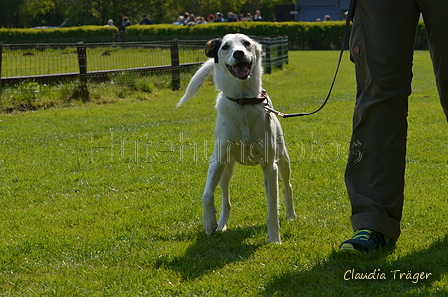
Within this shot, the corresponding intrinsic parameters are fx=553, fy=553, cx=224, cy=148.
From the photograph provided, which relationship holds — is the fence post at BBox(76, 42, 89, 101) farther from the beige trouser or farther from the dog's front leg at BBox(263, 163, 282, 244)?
the beige trouser

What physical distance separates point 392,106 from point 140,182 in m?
3.09

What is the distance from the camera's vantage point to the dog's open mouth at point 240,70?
4.15m

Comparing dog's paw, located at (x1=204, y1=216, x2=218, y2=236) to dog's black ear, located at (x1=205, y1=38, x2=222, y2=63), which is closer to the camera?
dog's paw, located at (x1=204, y1=216, x2=218, y2=236)

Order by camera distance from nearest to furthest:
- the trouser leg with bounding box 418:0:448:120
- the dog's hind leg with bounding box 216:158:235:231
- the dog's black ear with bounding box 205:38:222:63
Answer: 1. the trouser leg with bounding box 418:0:448:120
2. the dog's black ear with bounding box 205:38:222:63
3. the dog's hind leg with bounding box 216:158:235:231

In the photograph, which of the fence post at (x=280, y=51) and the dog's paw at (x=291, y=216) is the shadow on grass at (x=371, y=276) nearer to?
the dog's paw at (x=291, y=216)

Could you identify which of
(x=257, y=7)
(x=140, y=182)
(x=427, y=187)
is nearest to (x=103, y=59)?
(x=140, y=182)

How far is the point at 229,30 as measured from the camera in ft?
121

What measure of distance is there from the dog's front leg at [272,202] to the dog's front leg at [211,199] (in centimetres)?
36

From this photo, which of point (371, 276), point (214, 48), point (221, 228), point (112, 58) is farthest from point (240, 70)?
point (112, 58)

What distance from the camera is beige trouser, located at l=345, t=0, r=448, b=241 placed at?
347cm

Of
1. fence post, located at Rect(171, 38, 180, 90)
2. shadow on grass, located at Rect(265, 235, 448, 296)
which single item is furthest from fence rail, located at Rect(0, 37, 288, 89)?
shadow on grass, located at Rect(265, 235, 448, 296)

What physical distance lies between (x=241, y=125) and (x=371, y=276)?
150 centimetres

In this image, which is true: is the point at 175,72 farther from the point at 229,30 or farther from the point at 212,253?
the point at 229,30

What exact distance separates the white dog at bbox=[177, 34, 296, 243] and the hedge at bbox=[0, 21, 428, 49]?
3305cm
